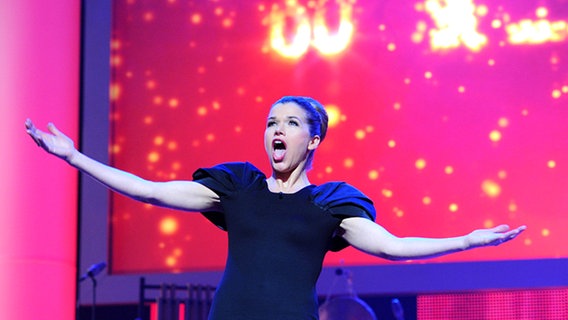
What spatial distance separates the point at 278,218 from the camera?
2.19m

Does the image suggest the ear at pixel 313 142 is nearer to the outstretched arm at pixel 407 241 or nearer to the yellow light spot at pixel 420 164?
the outstretched arm at pixel 407 241

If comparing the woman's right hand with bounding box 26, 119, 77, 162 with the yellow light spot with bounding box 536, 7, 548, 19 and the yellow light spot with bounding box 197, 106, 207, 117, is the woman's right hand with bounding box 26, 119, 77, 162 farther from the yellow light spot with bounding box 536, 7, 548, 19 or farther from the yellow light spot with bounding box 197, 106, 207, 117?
the yellow light spot with bounding box 536, 7, 548, 19

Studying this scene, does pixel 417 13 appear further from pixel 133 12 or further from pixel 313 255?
pixel 313 255

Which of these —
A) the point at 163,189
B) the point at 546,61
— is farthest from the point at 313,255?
the point at 546,61

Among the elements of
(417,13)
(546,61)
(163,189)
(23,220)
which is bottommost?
(163,189)

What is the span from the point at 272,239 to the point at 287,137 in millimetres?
296

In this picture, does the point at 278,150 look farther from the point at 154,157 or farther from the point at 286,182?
the point at 154,157

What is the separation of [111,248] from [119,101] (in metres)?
1.07

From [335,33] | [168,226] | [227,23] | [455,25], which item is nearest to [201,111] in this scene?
[227,23]

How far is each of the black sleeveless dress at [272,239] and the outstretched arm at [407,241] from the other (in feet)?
0.13

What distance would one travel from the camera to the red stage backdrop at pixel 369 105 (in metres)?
5.11

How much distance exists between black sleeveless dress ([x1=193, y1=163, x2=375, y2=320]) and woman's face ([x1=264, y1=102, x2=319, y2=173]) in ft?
0.25

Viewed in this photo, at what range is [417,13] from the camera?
542 centimetres

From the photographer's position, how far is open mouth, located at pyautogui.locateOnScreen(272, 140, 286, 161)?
2.27 meters
